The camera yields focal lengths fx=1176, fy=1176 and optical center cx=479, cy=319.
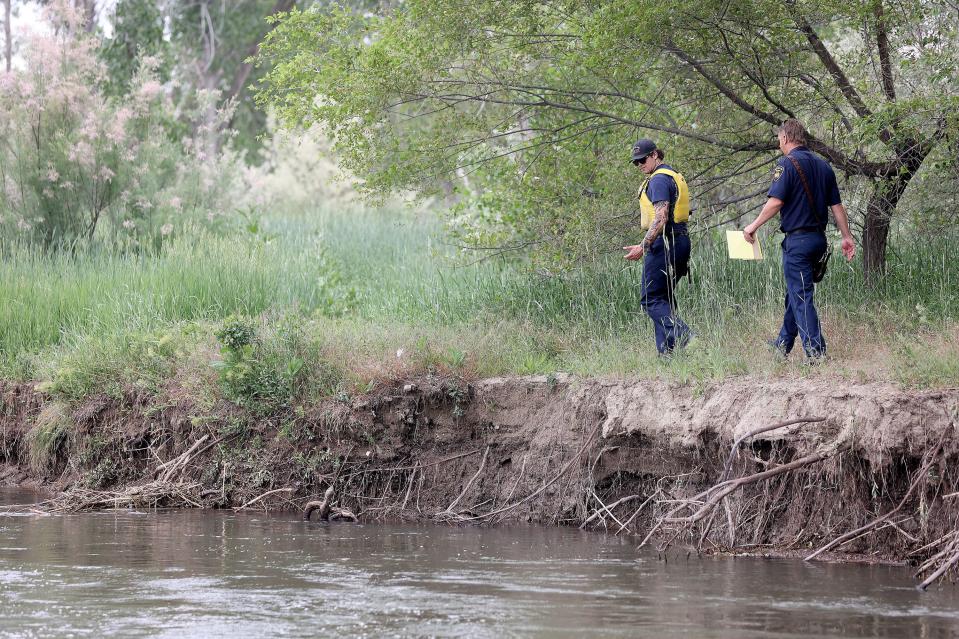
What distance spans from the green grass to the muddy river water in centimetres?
170

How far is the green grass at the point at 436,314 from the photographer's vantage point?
9883 mm

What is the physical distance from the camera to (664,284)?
10.4m

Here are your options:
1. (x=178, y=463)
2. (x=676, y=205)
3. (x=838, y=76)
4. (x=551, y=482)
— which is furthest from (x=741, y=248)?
(x=178, y=463)

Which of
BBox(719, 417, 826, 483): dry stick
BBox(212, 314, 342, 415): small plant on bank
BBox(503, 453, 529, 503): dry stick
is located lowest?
BBox(503, 453, 529, 503): dry stick

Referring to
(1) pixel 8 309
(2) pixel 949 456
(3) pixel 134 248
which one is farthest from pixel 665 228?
(3) pixel 134 248

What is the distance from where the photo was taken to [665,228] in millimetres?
10328

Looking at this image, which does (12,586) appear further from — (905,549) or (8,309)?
(8,309)

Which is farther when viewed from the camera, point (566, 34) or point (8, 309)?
point (8, 309)

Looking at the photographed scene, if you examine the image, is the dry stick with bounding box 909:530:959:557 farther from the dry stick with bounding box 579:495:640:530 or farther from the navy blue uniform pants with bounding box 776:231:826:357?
the dry stick with bounding box 579:495:640:530

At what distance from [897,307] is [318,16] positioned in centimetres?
638

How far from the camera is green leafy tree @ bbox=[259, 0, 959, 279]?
424 inches

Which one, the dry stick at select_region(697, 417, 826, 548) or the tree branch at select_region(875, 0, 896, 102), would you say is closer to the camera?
the dry stick at select_region(697, 417, 826, 548)

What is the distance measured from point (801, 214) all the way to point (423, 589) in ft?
14.3

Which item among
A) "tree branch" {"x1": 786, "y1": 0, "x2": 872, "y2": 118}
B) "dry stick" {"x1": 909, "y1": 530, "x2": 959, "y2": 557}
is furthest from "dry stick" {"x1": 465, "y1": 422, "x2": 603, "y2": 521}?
"tree branch" {"x1": 786, "y1": 0, "x2": 872, "y2": 118}
